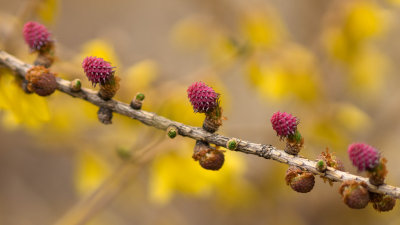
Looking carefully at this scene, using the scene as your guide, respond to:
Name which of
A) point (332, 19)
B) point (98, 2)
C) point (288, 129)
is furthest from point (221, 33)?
point (98, 2)

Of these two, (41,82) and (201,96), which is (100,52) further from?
(201,96)

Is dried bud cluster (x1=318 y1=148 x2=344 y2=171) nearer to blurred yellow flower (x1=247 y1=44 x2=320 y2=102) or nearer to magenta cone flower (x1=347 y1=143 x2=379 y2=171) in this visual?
magenta cone flower (x1=347 y1=143 x2=379 y2=171)

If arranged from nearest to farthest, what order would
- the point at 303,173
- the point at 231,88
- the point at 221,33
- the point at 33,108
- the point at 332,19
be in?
the point at 303,173 → the point at 33,108 → the point at 332,19 → the point at 221,33 → the point at 231,88

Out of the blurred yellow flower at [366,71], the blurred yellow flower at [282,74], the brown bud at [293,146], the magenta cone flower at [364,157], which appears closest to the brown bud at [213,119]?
the brown bud at [293,146]

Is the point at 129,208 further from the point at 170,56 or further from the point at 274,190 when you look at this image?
the point at 170,56

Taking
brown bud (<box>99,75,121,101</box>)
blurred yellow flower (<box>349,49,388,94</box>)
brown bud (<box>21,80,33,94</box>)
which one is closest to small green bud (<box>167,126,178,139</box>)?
brown bud (<box>99,75,121,101</box>)

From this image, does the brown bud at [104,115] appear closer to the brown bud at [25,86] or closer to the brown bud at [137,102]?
the brown bud at [137,102]
